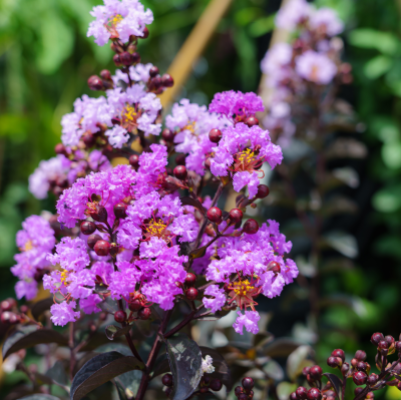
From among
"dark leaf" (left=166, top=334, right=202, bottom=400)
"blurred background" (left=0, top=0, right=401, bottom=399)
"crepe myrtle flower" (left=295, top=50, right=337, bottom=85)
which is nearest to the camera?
"dark leaf" (left=166, top=334, right=202, bottom=400)

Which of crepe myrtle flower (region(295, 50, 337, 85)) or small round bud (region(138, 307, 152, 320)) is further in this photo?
crepe myrtle flower (region(295, 50, 337, 85))

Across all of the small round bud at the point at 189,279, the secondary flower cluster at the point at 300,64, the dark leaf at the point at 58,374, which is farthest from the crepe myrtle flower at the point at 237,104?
the secondary flower cluster at the point at 300,64

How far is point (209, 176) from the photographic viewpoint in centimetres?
62

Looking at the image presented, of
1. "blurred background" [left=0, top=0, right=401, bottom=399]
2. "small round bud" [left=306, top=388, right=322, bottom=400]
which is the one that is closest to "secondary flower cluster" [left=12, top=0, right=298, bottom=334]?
"small round bud" [left=306, top=388, right=322, bottom=400]

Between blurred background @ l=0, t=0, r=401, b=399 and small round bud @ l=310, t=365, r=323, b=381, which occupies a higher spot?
blurred background @ l=0, t=0, r=401, b=399

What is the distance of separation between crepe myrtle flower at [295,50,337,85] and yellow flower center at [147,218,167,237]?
3.58 ft

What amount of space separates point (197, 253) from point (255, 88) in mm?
2097

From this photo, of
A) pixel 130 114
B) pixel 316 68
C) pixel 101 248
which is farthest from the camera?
pixel 316 68

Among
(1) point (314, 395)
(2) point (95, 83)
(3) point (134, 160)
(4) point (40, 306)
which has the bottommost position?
(1) point (314, 395)

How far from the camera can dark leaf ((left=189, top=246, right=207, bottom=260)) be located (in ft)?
1.78

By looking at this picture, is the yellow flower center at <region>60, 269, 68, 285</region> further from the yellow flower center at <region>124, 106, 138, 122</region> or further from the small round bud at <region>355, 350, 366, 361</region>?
the small round bud at <region>355, 350, 366, 361</region>

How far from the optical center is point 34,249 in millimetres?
647

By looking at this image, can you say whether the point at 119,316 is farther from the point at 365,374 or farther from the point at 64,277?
the point at 365,374

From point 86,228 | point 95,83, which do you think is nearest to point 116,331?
point 86,228
